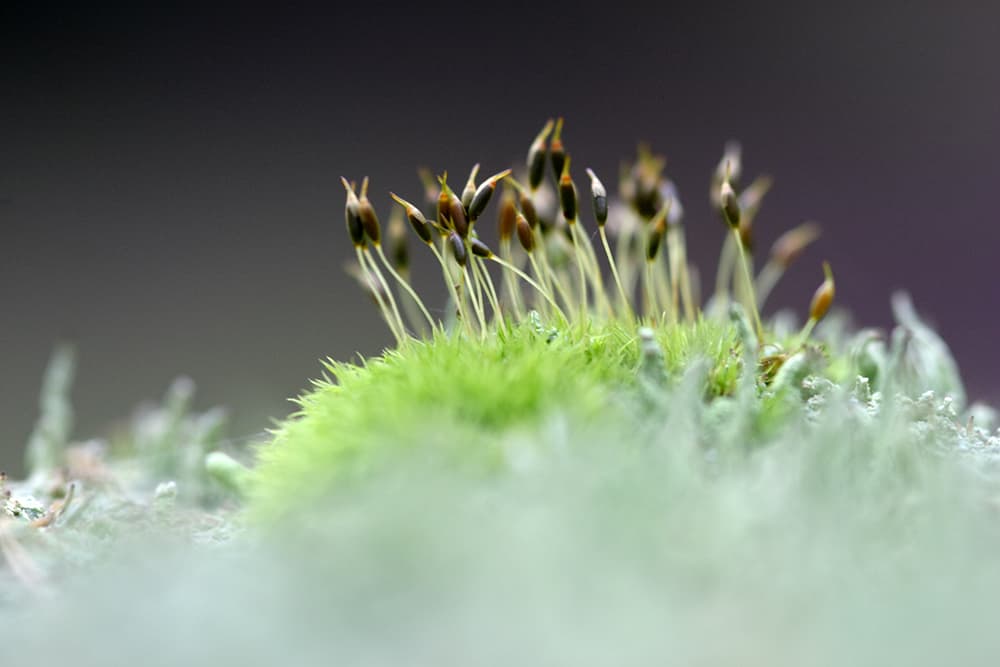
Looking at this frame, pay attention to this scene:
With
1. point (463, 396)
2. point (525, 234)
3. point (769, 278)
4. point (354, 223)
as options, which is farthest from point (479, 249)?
point (769, 278)

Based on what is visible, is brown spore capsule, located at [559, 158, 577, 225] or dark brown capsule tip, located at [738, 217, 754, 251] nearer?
brown spore capsule, located at [559, 158, 577, 225]

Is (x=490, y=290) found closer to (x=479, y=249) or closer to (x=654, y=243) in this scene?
(x=479, y=249)

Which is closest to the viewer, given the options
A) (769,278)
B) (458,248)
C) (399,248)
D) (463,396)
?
(463,396)

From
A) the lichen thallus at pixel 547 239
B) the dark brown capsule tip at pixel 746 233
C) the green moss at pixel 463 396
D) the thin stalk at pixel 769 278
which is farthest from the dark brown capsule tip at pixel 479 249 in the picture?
the thin stalk at pixel 769 278

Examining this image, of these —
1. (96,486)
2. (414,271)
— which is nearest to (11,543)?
(96,486)

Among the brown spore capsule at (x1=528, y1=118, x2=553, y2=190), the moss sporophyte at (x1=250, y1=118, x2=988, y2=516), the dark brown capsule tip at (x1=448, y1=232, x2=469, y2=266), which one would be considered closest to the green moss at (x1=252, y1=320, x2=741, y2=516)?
the moss sporophyte at (x1=250, y1=118, x2=988, y2=516)

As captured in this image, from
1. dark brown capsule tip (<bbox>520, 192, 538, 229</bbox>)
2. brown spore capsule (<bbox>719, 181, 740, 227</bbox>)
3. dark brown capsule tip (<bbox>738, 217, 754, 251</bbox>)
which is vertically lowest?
brown spore capsule (<bbox>719, 181, 740, 227</bbox>)

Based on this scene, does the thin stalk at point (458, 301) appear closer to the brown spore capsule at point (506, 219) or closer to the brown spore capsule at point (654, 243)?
the brown spore capsule at point (506, 219)

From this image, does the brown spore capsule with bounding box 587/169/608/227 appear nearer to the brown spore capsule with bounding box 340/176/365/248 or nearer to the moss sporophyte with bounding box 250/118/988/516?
the moss sporophyte with bounding box 250/118/988/516
